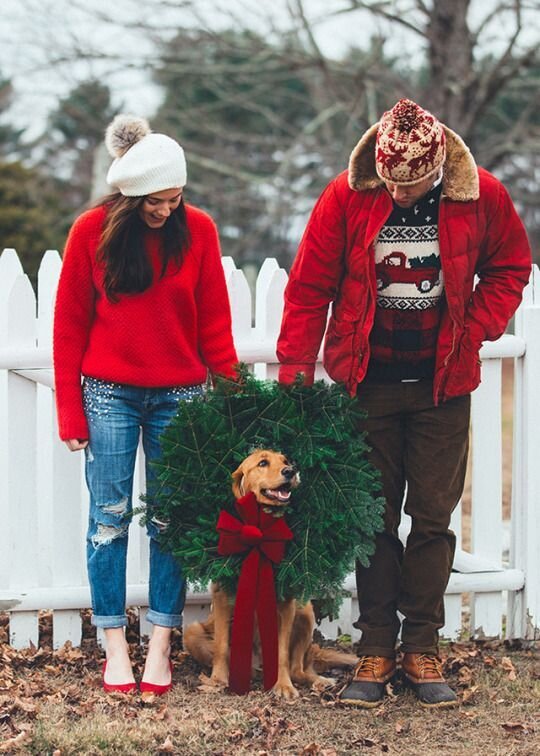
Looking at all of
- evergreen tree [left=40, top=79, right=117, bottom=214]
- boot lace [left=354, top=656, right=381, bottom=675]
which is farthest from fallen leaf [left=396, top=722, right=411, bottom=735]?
evergreen tree [left=40, top=79, right=117, bottom=214]

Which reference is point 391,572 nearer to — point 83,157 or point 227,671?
point 227,671

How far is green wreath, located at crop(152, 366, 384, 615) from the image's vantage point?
12.1ft

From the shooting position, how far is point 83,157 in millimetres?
26438

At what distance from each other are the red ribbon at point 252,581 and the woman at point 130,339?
29 cm

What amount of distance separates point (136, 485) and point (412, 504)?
1.22 m

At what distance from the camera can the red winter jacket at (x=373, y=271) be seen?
3523 millimetres

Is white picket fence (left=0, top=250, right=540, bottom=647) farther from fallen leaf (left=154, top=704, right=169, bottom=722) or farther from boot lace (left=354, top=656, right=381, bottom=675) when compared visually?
fallen leaf (left=154, top=704, right=169, bottom=722)

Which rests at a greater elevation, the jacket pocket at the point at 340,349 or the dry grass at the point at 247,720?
the jacket pocket at the point at 340,349

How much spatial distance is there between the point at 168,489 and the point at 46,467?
0.92 meters

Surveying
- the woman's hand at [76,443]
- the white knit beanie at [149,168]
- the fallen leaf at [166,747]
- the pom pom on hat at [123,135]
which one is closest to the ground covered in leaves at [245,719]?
the fallen leaf at [166,747]

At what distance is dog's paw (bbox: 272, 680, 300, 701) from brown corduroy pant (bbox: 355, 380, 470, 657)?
1.03 feet

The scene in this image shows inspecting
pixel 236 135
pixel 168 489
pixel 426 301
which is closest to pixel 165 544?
pixel 168 489

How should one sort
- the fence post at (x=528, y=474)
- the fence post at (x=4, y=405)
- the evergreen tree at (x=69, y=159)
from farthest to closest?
1. the evergreen tree at (x=69, y=159)
2. the fence post at (x=528, y=474)
3. the fence post at (x=4, y=405)

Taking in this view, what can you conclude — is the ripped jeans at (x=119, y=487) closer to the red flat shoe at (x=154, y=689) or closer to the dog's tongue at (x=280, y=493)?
the red flat shoe at (x=154, y=689)
